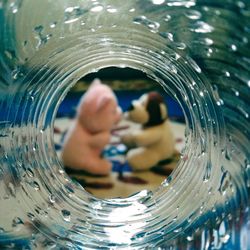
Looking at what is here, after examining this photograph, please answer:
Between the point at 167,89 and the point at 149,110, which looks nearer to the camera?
the point at 167,89

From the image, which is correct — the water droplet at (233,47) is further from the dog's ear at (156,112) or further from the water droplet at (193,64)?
the dog's ear at (156,112)

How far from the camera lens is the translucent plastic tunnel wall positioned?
33cm

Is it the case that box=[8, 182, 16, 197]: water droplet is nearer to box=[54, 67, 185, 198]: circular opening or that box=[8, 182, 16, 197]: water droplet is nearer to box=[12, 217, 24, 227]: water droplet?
box=[12, 217, 24, 227]: water droplet

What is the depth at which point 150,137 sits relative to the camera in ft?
3.01

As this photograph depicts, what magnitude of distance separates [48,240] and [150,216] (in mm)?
70

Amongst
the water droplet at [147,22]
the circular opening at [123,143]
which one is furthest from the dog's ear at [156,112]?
the water droplet at [147,22]

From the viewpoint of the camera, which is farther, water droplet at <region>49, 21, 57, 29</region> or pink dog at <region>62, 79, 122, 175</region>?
pink dog at <region>62, 79, 122, 175</region>

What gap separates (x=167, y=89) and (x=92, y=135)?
19.4 inches

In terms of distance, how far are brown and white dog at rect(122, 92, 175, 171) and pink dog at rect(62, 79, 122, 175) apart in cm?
4

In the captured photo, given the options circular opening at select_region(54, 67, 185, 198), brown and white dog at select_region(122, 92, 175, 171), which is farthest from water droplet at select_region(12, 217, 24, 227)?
brown and white dog at select_region(122, 92, 175, 171)

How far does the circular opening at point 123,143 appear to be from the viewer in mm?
883

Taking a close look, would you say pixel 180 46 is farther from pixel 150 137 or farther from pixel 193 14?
pixel 150 137

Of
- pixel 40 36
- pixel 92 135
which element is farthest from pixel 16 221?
pixel 92 135

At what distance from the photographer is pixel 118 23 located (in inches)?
13.4
